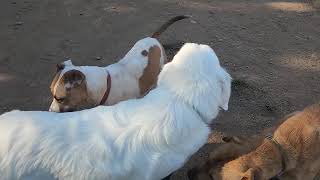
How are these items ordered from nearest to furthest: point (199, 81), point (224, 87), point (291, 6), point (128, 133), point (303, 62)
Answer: point (128, 133), point (199, 81), point (224, 87), point (303, 62), point (291, 6)

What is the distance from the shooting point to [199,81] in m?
4.13

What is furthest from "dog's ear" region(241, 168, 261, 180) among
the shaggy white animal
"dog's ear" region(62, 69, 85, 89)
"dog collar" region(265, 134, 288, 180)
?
"dog's ear" region(62, 69, 85, 89)

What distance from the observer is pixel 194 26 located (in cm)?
705

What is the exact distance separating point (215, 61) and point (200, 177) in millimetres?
954

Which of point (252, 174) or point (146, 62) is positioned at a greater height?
point (146, 62)

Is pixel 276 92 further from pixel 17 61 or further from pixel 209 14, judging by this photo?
pixel 17 61

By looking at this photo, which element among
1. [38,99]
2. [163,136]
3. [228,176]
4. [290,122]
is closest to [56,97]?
[38,99]

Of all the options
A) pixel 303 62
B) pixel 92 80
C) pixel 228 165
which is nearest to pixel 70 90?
pixel 92 80

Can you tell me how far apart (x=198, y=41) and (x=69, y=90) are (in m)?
2.42

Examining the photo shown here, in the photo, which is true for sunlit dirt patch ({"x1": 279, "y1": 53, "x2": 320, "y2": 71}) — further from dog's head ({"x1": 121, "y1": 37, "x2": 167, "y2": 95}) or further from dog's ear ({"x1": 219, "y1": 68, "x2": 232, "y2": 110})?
dog's ear ({"x1": 219, "y1": 68, "x2": 232, "y2": 110})

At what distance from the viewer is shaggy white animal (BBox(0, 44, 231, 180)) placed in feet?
12.4

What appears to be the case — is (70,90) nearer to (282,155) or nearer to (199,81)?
(199,81)

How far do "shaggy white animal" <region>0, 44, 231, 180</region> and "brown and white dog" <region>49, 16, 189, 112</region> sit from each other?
0.71 metres

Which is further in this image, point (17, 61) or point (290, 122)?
point (17, 61)
